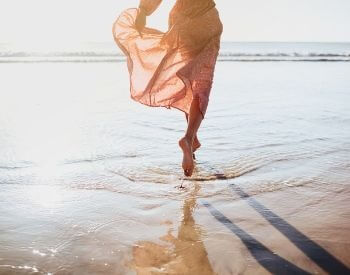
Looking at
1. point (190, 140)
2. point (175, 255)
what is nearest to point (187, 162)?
point (190, 140)

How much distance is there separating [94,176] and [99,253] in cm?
124

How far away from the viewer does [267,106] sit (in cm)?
671

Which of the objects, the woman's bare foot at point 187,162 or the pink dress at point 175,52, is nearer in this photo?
the woman's bare foot at point 187,162

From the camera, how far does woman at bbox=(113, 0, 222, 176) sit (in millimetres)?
3010

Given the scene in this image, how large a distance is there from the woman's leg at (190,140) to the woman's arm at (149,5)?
2.62 ft

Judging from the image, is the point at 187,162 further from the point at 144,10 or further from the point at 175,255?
the point at 144,10

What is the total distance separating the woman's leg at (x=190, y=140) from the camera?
2717mm

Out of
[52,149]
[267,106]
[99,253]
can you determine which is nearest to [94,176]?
[52,149]

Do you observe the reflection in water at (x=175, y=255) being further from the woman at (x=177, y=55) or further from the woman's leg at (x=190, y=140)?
the woman at (x=177, y=55)

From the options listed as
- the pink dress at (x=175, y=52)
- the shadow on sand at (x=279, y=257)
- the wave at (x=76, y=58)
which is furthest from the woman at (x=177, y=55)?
the wave at (x=76, y=58)

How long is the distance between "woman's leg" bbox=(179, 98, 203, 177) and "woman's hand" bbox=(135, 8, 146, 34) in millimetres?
813

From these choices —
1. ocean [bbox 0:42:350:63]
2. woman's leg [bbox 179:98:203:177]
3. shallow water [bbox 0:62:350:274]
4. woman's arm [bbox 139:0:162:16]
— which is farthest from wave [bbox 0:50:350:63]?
woman's leg [bbox 179:98:203:177]

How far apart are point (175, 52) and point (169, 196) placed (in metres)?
1.20

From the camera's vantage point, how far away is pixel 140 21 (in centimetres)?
325
